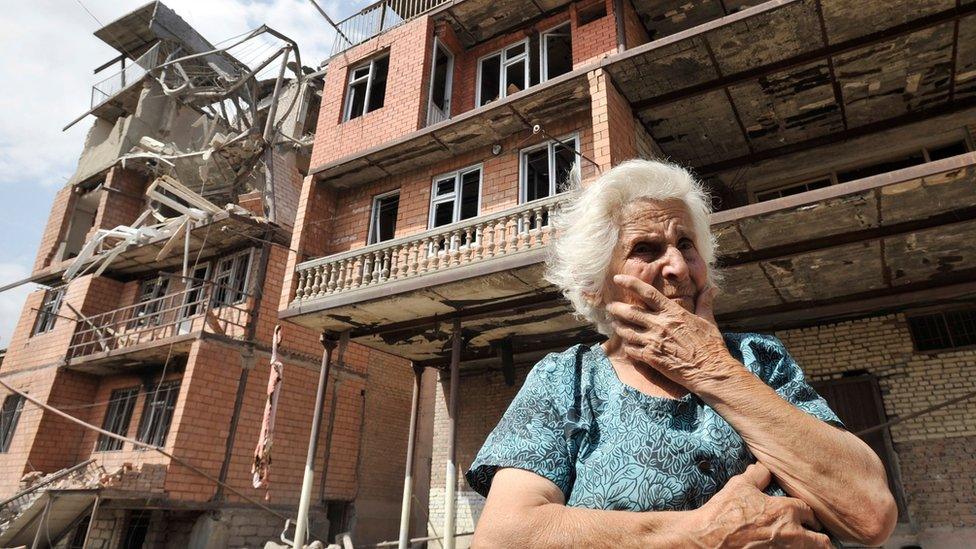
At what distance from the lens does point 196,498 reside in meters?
13.1

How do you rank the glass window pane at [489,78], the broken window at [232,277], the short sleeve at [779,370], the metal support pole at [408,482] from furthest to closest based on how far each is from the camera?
1. the broken window at [232,277]
2. the glass window pane at [489,78]
3. the metal support pole at [408,482]
4. the short sleeve at [779,370]

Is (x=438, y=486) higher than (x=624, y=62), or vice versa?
(x=624, y=62)

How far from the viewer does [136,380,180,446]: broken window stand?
1500 cm

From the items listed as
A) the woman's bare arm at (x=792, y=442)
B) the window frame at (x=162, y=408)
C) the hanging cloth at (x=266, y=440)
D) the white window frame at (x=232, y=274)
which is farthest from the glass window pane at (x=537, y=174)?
the window frame at (x=162, y=408)

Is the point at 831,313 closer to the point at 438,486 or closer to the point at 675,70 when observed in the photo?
the point at 675,70

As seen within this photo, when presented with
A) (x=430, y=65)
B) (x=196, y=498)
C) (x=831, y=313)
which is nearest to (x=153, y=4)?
(x=430, y=65)

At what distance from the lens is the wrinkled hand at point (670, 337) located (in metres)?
1.35

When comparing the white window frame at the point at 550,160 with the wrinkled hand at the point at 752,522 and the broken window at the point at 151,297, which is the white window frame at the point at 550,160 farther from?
the broken window at the point at 151,297

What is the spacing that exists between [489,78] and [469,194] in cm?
372

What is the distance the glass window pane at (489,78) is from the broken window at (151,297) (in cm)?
1221

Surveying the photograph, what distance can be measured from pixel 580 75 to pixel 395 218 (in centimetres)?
586

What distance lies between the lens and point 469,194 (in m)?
12.0

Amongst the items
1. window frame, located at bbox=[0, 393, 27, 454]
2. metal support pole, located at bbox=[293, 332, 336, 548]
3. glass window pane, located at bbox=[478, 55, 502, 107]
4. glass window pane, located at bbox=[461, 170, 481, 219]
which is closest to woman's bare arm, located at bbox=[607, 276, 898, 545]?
metal support pole, located at bbox=[293, 332, 336, 548]

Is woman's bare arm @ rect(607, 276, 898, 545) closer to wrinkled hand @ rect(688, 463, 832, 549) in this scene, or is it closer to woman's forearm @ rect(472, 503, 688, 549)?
wrinkled hand @ rect(688, 463, 832, 549)
